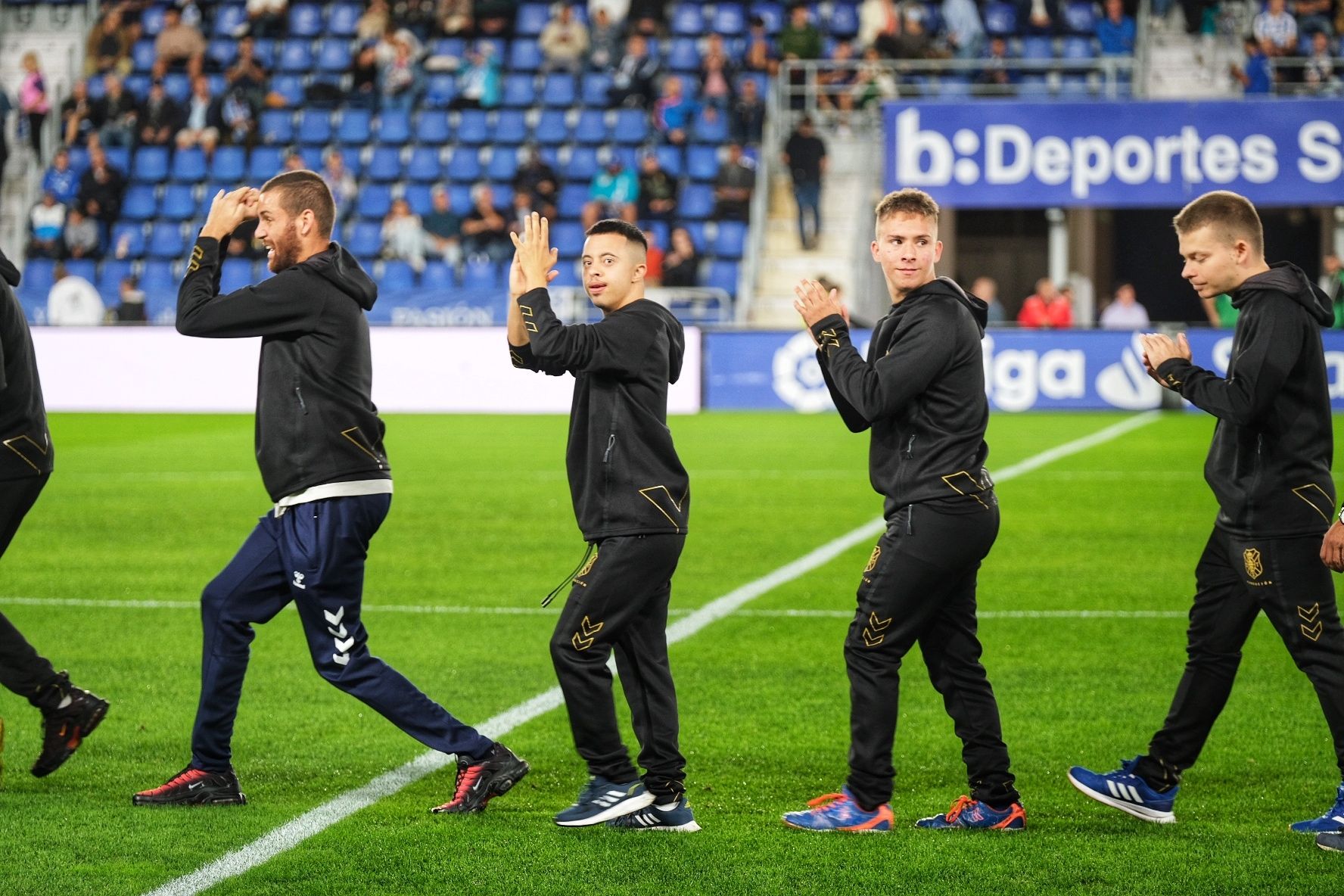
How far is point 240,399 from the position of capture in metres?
23.6

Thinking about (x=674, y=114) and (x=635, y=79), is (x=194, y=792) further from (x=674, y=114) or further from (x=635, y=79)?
(x=635, y=79)

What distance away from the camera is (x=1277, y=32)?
88.1ft

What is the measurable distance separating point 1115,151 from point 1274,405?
19777 mm

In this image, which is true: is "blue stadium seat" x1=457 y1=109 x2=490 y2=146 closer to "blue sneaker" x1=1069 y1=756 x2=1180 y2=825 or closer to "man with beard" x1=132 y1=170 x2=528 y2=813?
"man with beard" x1=132 y1=170 x2=528 y2=813

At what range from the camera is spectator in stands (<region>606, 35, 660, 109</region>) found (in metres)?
29.0

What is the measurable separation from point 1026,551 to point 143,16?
25581mm

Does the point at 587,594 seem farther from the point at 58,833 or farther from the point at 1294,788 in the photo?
the point at 1294,788

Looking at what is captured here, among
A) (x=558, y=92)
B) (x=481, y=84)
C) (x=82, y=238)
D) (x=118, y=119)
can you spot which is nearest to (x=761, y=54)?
(x=558, y=92)

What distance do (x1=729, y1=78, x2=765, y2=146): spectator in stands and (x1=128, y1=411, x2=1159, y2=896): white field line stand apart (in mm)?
16388

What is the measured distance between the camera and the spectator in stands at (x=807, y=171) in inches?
1054

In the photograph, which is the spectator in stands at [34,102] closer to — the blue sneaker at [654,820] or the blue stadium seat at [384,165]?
the blue stadium seat at [384,165]

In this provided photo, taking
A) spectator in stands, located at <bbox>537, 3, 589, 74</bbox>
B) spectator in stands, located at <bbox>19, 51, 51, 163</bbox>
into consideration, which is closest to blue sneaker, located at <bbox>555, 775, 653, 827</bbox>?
spectator in stands, located at <bbox>537, 3, 589, 74</bbox>

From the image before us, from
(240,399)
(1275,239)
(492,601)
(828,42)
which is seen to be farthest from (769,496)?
(1275,239)

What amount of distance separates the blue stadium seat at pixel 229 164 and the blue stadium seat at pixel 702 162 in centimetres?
719
